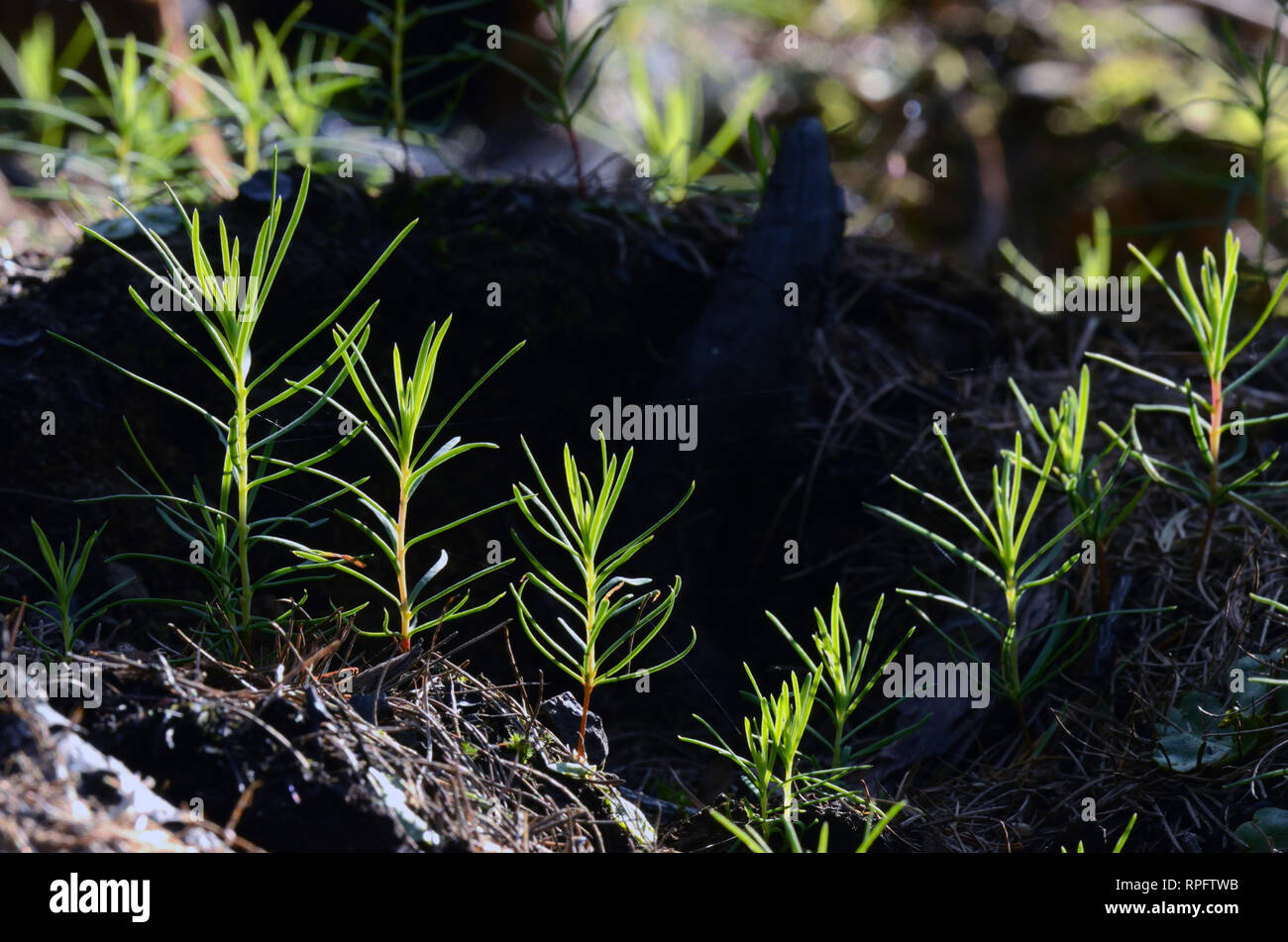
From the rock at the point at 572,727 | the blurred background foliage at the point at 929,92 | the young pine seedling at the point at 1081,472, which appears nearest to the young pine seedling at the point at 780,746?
the rock at the point at 572,727

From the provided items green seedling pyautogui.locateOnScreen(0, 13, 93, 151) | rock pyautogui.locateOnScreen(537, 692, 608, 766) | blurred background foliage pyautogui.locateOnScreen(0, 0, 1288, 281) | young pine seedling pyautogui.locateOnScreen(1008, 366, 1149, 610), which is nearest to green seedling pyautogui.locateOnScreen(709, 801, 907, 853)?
rock pyautogui.locateOnScreen(537, 692, 608, 766)

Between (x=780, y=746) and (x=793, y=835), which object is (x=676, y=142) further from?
(x=793, y=835)

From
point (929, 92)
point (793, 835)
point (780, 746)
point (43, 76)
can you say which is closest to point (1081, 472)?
point (780, 746)

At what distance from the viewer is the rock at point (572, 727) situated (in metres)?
1.64

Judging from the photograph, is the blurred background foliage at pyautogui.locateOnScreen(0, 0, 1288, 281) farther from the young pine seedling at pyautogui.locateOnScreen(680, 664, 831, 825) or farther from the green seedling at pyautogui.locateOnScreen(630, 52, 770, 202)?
the young pine seedling at pyautogui.locateOnScreen(680, 664, 831, 825)

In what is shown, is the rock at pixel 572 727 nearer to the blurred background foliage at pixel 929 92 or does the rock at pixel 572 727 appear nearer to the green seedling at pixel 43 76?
the green seedling at pixel 43 76

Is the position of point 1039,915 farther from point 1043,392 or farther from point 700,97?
point 700,97

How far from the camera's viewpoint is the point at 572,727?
165cm

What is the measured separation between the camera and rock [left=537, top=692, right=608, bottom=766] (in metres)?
1.64

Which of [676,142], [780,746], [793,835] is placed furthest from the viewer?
[676,142]

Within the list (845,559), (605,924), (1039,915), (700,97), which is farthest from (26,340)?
(700,97)

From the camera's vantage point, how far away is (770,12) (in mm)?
6551

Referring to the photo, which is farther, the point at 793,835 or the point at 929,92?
the point at 929,92

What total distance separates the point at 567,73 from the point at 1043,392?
5.12 feet
